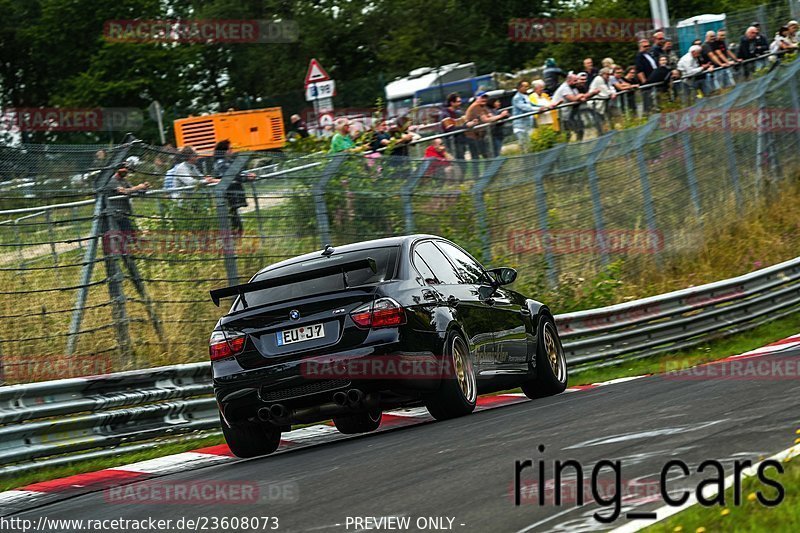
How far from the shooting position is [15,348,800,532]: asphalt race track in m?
6.32

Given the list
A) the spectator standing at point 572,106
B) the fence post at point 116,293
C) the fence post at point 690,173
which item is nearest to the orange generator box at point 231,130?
the spectator standing at point 572,106

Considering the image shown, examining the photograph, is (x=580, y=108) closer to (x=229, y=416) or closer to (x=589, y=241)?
(x=589, y=241)

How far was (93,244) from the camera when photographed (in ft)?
41.5

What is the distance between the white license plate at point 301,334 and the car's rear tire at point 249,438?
75 cm

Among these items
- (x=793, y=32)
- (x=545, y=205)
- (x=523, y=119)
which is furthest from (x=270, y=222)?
(x=793, y=32)

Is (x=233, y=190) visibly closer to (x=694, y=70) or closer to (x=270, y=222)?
(x=270, y=222)

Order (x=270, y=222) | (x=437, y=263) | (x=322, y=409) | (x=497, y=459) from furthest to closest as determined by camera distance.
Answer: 1. (x=270, y=222)
2. (x=437, y=263)
3. (x=322, y=409)
4. (x=497, y=459)

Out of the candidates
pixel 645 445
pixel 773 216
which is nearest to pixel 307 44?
pixel 773 216

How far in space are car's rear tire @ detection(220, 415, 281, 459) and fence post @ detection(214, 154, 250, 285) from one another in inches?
143

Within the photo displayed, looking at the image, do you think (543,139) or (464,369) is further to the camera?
(543,139)

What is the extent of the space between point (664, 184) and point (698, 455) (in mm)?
15101

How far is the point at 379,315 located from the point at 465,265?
85.4 inches

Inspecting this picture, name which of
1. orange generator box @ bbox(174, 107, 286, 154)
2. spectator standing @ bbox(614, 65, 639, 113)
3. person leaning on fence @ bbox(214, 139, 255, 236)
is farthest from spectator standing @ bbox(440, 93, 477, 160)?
orange generator box @ bbox(174, 107, 286, 154)

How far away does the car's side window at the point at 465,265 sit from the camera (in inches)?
461
